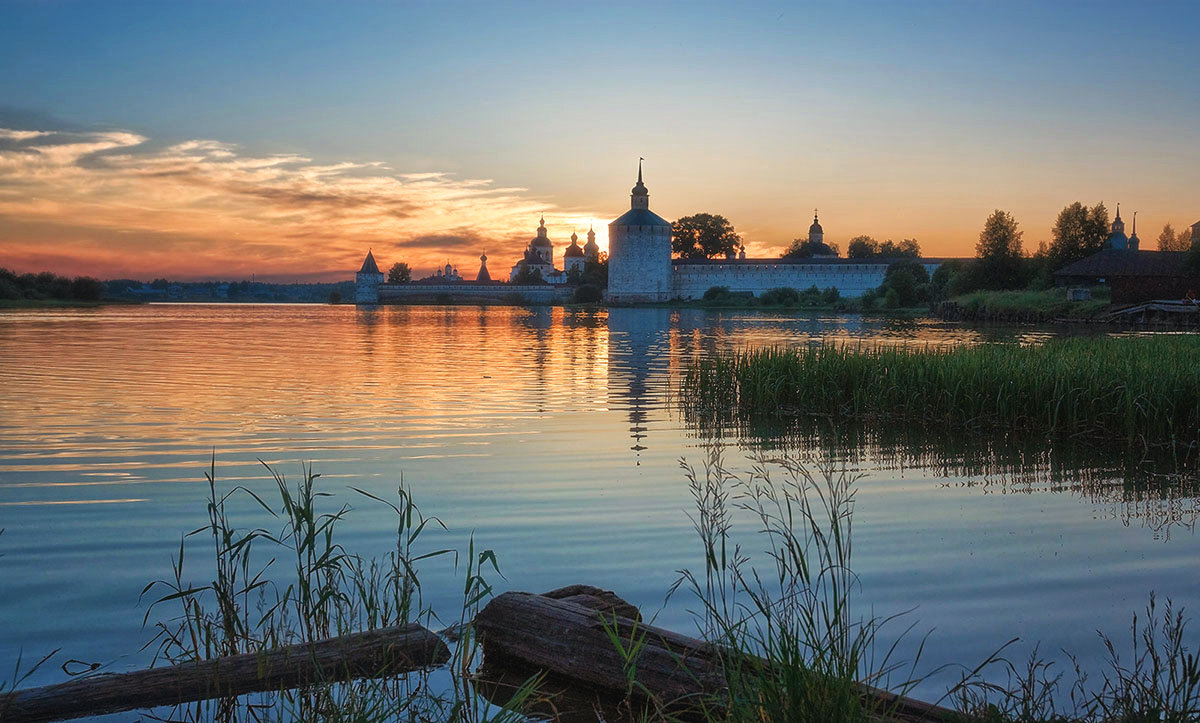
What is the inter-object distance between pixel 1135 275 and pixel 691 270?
1522 inches

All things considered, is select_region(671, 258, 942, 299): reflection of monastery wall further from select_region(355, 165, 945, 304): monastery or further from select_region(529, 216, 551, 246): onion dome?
select_region(529, 216, 551, 246): onion dome

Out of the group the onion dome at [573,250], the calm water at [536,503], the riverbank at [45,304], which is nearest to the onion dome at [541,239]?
the onion dome at [573,250]

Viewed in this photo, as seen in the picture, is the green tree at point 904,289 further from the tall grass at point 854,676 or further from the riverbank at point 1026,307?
the tall grass at point 854,676

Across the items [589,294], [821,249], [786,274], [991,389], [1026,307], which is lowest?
[991,389]

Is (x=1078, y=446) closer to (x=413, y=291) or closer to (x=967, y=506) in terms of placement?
(x=967, y=506)

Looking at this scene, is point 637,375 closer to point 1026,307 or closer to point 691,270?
point 1026,307

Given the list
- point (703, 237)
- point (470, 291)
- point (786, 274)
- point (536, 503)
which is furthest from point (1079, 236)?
point (470, 291)

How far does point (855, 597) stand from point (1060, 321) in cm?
3748

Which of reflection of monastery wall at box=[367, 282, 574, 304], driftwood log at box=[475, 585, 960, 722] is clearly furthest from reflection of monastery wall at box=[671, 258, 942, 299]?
driftwood log at box=[475, 585, 960, 722]

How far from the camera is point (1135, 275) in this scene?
36844 millimetres

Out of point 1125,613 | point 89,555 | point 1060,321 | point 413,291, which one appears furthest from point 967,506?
point 413,291

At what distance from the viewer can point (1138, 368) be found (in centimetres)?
892

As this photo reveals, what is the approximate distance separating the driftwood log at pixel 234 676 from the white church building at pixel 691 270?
219ft

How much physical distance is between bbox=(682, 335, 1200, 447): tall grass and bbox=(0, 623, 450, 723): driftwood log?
7.20 m
